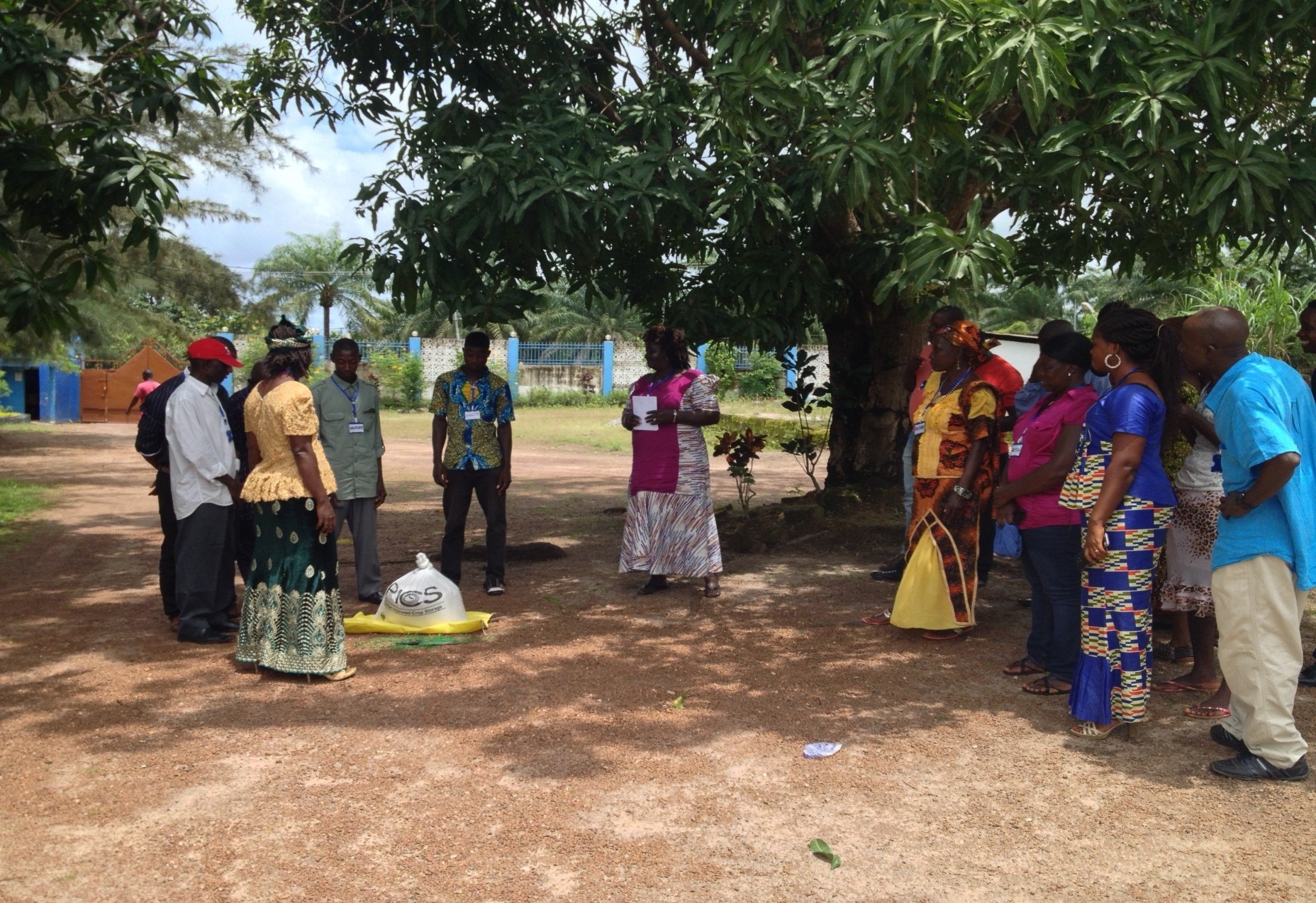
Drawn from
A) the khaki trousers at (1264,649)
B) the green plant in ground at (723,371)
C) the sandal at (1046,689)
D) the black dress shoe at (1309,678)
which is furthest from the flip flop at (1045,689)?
the green plant in ground at (723,371)

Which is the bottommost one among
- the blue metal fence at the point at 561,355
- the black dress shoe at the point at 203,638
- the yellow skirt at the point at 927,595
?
the black dress shoe at the point at 203,638

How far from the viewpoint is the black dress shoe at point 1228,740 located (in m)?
4.05

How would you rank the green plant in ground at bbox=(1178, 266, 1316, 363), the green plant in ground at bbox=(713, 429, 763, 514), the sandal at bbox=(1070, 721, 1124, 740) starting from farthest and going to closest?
the green plant in ground at bbox=(1178, 266, 1316, 363), the green plant in ground at bbox=(713, 429, 763, 514), the sandal at bbox=(1070, 721, 1124, 740)

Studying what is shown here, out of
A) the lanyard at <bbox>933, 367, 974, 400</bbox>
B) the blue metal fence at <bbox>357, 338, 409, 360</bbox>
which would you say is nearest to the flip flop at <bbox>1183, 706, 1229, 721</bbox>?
the lanyard at <bbox>933, 367, 974, 400</bbox>

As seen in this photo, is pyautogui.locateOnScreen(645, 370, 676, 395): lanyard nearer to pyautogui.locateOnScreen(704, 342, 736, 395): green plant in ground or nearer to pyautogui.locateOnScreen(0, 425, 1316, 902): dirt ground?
pyautogui.locateOnScreen(0, 425, 1316, 902): dirt ground

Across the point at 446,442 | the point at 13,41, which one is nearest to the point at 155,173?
the point at 13,41

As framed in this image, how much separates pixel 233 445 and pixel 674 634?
103 inches

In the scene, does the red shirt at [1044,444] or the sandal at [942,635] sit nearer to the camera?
the red shirt at [1044,444]

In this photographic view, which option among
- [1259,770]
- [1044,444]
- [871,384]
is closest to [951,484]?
[1044,444]

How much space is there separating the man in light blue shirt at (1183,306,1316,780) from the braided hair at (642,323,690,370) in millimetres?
3457

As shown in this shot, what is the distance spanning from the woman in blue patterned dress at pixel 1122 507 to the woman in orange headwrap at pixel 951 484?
1.14m

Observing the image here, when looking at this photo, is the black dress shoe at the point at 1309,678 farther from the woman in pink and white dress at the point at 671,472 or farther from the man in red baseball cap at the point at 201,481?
the man in red baseball cap at the point at 201,481

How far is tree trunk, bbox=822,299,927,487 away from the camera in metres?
9.16

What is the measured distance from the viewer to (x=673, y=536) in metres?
6.92
